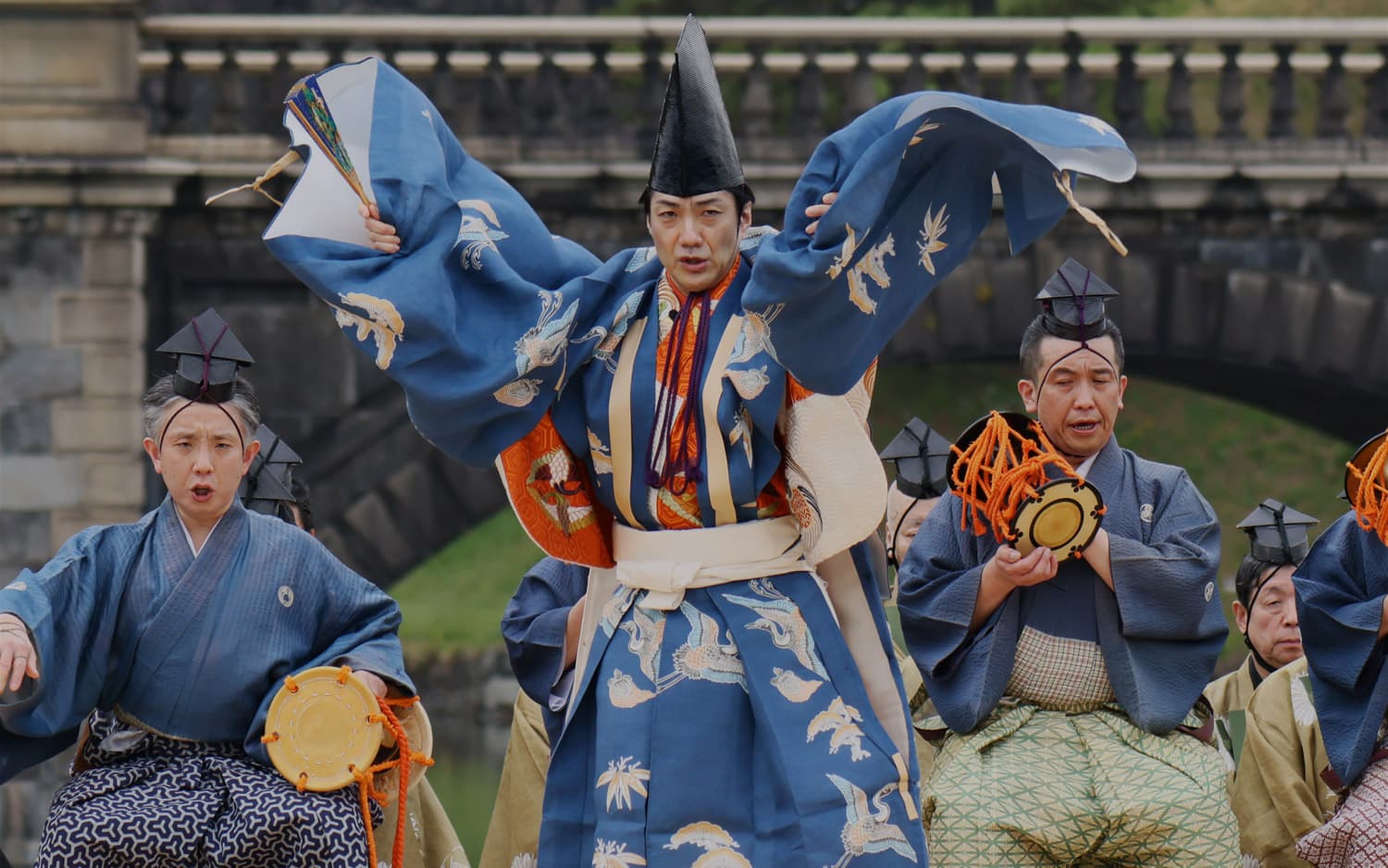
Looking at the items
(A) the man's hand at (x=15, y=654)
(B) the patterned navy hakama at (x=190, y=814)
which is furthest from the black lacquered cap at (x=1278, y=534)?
(A) the man's hand at (x=15, y=654)

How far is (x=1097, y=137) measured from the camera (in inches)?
172

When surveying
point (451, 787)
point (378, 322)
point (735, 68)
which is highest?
point (735, 68)

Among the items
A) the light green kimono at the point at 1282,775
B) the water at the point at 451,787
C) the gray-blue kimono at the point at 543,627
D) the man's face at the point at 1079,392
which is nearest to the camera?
the man's face at the point at 1079,392

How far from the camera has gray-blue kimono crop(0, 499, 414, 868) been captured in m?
5.06

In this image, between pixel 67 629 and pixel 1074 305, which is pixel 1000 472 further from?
pixel 67 629

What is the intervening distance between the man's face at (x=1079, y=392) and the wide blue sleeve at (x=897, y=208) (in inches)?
37.9

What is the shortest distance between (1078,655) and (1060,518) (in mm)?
377

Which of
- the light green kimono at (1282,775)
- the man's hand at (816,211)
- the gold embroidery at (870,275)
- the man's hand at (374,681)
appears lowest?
the light green kimono at (1282,775)

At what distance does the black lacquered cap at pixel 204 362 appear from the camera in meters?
5.37

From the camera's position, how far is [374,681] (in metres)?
5.30

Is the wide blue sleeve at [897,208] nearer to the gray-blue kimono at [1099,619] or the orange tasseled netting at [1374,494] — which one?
the gray-blue kimono at [1099,619]

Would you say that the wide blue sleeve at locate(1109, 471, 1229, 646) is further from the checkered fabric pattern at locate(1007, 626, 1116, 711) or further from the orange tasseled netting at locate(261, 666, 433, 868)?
the orange tasseled netting at locate(261, 666, 433, 868)

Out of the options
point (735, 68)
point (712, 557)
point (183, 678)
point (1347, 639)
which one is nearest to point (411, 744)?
point (183, 678)

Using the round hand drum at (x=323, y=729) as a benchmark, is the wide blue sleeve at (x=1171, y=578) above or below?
above
